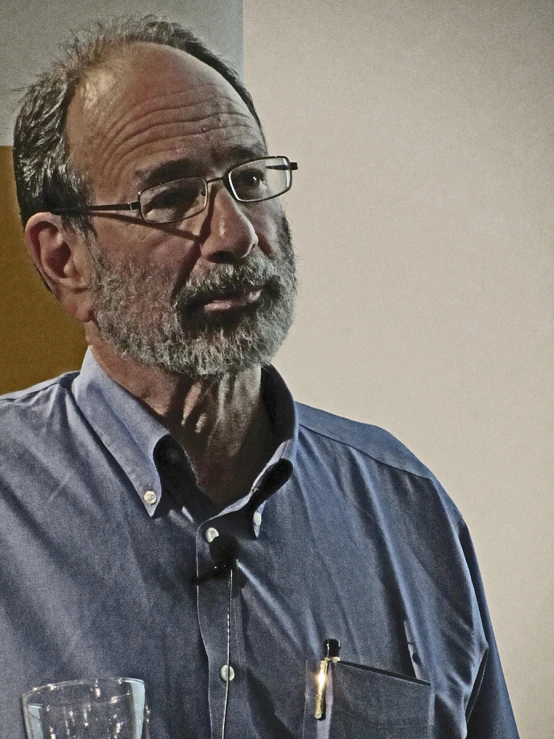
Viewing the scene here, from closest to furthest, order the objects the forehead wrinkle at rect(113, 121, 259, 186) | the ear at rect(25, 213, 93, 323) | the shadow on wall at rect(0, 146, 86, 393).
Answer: the forehead wrinkle at rect(113, 121, 259, 186), the ear at rect(25, 213, 93, 323), the shadow on wall at rect(0, 146, 86, 393)

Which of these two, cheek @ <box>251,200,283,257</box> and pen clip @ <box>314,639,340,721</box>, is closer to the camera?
pen clip @ <box>314,639,340,721</box>

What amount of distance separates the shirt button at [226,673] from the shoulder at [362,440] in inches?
16.8

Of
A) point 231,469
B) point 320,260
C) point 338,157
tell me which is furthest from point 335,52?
point 231,469

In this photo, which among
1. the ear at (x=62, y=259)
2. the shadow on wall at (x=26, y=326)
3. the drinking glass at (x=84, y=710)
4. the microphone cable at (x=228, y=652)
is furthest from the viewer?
the shadow on wall at (x=26, y=326)

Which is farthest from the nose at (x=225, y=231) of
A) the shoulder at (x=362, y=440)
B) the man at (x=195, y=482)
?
the shoulder at (x=362, y=440)

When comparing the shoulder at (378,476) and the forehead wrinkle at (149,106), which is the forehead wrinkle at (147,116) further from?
the shoulder at (378,476)

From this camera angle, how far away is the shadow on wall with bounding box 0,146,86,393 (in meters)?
1.60

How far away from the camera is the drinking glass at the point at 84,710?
2.77ft

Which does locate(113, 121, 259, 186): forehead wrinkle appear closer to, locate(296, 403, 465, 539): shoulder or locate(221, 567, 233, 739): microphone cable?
locate(296, 403, 465, 539): shoulder

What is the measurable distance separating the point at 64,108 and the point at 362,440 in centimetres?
68

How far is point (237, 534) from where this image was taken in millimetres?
1290

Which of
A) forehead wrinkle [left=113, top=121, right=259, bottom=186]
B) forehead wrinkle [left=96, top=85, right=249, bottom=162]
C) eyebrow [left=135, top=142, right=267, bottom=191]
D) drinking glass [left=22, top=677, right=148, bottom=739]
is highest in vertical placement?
forehead wrinkle [left=96, top=85, right=249, bottom=162]

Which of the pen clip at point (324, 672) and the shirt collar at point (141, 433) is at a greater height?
the shirt collar at point (141, 433)

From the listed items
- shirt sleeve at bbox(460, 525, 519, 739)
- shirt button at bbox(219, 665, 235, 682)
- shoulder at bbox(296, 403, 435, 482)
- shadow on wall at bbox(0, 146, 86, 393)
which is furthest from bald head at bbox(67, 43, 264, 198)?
shirt sleeve at bbox(460, 525, 519, 739)
